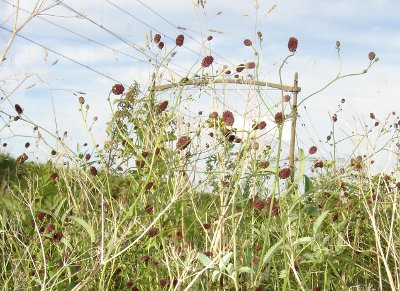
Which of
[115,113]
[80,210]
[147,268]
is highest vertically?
[115,113]

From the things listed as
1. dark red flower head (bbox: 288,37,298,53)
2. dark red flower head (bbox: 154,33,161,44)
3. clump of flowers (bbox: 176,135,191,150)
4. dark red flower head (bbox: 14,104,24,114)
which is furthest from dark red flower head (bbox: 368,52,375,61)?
dark red flower head (bbox: 14,104,24,114)

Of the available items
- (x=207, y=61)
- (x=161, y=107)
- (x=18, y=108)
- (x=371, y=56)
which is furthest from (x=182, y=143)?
(x=371, y=56)

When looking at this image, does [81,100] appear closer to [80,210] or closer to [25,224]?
[80,210]

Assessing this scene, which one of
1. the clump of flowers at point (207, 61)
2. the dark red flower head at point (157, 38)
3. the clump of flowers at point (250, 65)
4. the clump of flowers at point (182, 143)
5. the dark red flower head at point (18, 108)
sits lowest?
the clump of flowers at point (182, 143)

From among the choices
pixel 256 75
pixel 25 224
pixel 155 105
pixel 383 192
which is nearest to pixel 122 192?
pixel 155 105

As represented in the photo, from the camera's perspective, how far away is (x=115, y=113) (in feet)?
7.82

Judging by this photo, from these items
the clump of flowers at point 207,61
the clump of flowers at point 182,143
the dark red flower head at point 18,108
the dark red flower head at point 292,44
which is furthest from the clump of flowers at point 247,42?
the dark red flower head at point 18,108

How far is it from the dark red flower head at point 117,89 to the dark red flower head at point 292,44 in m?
0.73

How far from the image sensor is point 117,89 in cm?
234

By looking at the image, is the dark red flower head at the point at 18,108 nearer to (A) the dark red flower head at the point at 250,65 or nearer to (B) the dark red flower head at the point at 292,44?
(A) the dark red flower head at the point at 250,65

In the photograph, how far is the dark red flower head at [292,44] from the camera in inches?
77.4

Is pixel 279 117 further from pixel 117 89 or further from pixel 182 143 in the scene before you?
pixel 117 89

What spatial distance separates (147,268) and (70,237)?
1.39 feet

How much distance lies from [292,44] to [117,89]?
0.75 m
